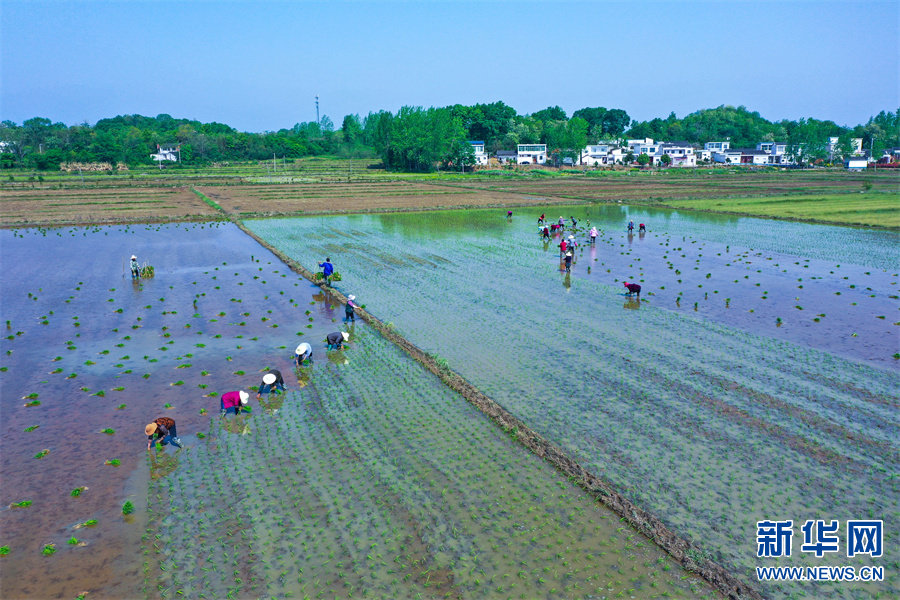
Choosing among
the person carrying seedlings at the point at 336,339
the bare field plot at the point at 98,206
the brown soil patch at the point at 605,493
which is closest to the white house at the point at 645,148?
the bare field plot at the point at 98,206

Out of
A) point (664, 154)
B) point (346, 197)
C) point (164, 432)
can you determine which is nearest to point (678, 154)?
point (664, 154)

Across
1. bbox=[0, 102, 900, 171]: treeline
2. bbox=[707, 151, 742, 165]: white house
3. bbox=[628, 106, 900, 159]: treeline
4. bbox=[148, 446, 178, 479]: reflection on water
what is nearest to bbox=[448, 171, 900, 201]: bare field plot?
bbox=[0, 102, 900, 171]: treeline

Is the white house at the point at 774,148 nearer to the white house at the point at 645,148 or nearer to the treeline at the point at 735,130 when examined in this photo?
the treeline at the point at 735,130

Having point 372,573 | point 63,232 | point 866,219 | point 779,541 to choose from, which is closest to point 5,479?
point 372,573

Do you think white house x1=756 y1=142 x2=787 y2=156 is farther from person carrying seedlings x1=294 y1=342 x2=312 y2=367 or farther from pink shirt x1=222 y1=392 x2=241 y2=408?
pink shirt x1=222 y1=392 x2=241 y2=408

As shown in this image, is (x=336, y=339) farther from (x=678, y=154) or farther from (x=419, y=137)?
(x=678, y=154)

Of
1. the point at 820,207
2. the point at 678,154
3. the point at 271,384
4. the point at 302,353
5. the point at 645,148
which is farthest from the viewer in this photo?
the point at 645,148
